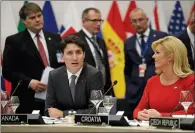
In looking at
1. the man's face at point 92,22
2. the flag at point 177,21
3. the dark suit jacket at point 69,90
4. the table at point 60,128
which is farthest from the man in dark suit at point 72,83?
the flag at point 177,21

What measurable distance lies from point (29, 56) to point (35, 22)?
15.4 inches

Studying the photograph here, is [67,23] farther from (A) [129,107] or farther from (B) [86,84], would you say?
(B) [86,84]

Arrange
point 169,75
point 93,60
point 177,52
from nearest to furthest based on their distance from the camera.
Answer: point 177,52, point 169,75, point 93,60

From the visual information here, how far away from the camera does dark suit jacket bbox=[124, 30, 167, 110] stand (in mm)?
6164

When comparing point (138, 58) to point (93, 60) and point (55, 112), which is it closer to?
point (93, 60)

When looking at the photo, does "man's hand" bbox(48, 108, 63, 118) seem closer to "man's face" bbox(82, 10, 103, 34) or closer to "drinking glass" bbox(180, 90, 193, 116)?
"drinking glass" bbox(180, 90, 193, 116)

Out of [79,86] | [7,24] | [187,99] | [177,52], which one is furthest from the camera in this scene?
[7,24]

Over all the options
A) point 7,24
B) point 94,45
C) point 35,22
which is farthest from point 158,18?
point 35,22

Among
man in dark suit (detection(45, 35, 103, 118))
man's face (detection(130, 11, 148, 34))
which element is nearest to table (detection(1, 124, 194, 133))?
man in dark suit (detection(45, 35, 103, 118))

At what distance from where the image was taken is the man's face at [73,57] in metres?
4.59

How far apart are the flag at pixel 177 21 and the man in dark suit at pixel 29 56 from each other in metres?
2.37

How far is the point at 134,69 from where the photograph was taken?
625cm

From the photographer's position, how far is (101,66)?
6137 millimetres

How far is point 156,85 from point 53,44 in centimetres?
A: 177
